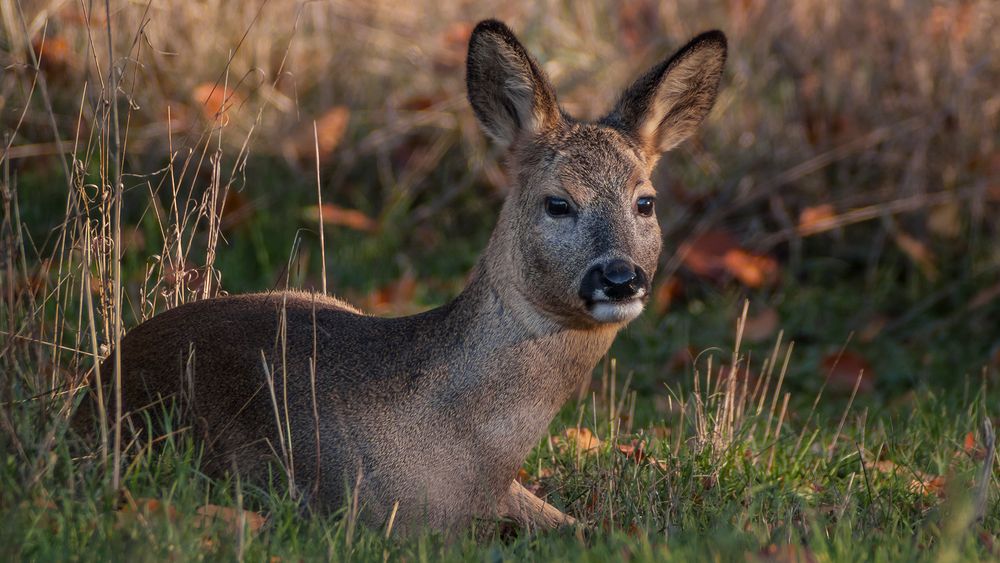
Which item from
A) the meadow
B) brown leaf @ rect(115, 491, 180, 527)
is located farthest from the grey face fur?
brown leaf @ rect(115, 491, 180, 527)

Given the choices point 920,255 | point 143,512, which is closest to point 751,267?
point 920,255

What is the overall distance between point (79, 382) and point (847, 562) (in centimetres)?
247

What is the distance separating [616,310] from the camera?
3941 mm

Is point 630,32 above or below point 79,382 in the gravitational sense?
above

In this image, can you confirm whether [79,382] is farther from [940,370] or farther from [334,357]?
[940,370]

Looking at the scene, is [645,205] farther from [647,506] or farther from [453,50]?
[453,50]

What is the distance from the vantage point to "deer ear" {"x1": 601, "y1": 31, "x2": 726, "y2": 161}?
15.2ft

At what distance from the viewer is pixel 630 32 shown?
30.0 ft

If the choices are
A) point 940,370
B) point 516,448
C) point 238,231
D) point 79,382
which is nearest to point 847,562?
point 516,448

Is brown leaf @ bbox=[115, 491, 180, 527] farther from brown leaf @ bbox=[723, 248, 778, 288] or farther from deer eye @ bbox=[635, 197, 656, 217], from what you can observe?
brown leaf @ bbox=[723, 248, 778, 288]

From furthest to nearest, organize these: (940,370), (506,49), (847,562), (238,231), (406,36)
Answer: (406,36), (238,231), (940,370), (506,49), (847,562)

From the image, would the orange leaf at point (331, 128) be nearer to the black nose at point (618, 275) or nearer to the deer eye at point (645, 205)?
the deer eye at point (645, 205)

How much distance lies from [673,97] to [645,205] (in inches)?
23.9

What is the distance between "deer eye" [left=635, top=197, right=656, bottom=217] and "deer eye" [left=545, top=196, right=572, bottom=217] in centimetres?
24
